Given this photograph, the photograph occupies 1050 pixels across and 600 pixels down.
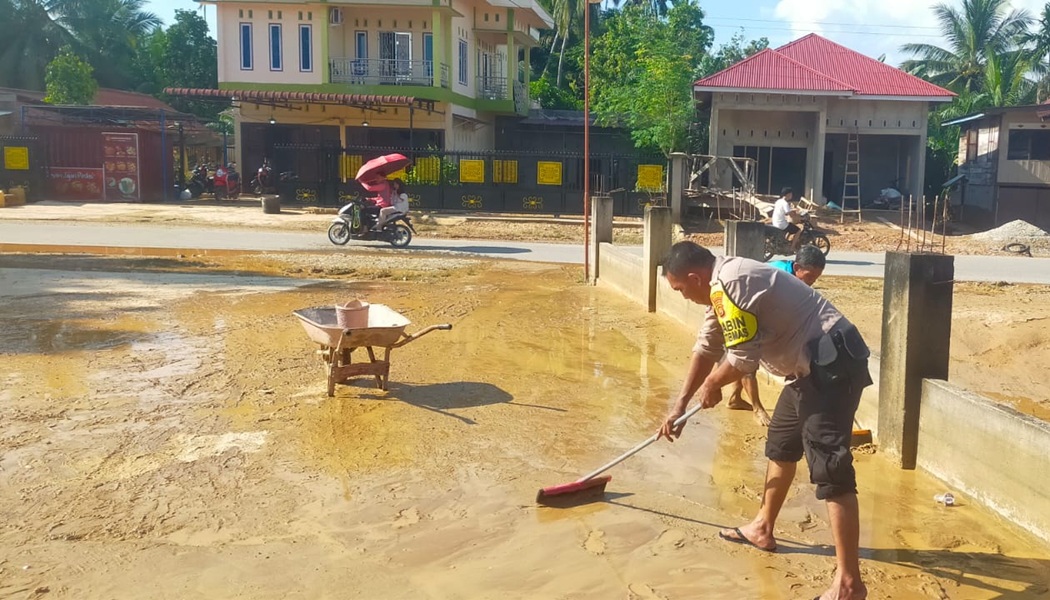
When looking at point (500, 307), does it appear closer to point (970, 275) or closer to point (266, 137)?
point (970, 275)

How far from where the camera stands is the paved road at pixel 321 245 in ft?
55.4

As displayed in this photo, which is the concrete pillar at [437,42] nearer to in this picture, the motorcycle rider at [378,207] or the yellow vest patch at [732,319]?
the motorcycle rider at [378,207]

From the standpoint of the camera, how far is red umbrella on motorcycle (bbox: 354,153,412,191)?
1762 centimetres

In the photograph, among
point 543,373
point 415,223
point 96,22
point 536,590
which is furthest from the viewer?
point 96,22

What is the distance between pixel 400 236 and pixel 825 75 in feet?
52.4

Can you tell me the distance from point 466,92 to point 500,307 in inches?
941

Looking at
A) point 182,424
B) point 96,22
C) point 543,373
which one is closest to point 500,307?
point 543,373

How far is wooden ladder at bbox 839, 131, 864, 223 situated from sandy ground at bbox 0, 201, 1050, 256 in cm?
159

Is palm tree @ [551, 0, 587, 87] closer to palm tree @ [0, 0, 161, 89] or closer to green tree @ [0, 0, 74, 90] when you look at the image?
palm tree @ [0, 0, 161, 89]

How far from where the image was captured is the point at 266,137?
32.7 meters

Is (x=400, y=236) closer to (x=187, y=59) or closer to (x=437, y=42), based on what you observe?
(x=437, y=42)

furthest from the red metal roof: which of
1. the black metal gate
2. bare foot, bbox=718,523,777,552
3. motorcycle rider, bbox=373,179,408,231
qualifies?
bare foot, bbox=718,523,777,552

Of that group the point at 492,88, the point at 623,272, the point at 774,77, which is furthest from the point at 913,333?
the point at 492,88

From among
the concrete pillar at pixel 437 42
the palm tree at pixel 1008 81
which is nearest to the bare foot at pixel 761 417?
the concrete pillar at pixel 437 42
